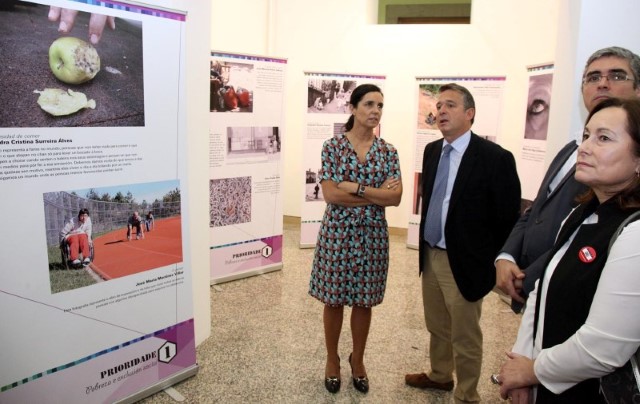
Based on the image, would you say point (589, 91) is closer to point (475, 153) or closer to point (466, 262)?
point (475, 153)

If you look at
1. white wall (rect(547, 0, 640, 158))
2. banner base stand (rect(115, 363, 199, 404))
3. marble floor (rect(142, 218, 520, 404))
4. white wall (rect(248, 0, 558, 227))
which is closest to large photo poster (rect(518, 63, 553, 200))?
marble floor (rect(142, 218, 520, 404))

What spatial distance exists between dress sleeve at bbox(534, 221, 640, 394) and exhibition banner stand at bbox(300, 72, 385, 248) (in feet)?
14.4

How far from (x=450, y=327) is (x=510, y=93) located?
4.06 m

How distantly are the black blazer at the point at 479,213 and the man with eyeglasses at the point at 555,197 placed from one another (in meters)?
0.35

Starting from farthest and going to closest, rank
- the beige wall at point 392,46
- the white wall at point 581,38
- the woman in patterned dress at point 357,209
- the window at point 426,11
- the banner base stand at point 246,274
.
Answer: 1. the window at point 426,11
2. the beige wall at point 392,46
3. the banner base stand at point 246,274
4. the woman in patterned dress at point 357,209
5. the white wall at point 581,38

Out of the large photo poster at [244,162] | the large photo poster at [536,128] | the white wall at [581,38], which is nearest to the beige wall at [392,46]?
the large photo poster at [244,162]

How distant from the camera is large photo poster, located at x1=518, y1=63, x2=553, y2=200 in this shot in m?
4.07

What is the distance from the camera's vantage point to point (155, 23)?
230 centimetres

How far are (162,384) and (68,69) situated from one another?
179 cm

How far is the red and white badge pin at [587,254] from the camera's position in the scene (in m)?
1.24

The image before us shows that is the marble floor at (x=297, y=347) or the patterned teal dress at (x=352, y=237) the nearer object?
the patterned teal dress at (x=352, y=237)

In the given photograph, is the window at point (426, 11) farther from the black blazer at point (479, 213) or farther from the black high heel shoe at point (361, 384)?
the black high heel shoe at point (361, 384)

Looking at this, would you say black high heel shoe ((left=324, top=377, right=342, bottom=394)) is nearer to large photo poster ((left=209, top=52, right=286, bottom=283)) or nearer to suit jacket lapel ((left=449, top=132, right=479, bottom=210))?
suit jacket lapel ((left=449, top=132, right=479, bottom=210))

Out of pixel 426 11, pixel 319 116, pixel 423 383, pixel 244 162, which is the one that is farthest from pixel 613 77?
pixel 426 11
